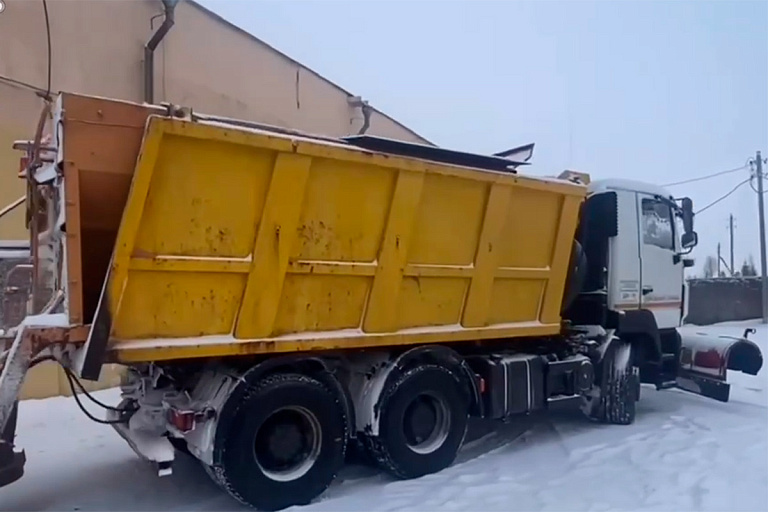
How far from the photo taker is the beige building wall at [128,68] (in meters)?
7.87

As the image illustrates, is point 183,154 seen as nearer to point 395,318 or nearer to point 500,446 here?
point 395,318

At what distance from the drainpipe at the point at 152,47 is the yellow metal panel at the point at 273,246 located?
584cm

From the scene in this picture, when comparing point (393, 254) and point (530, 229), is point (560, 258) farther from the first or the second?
point (393, 254)

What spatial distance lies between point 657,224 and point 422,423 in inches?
161

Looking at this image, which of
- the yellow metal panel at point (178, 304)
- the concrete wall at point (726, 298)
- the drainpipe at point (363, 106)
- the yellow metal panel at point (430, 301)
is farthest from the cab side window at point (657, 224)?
the concrete wall at point (726, 298)

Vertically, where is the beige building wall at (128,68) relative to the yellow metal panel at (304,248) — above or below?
above

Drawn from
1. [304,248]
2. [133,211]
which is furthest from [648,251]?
[133,211]

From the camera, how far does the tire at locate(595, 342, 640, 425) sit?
715cm

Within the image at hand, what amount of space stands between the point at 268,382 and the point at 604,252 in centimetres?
436

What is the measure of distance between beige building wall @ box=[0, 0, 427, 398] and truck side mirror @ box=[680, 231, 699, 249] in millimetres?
7433

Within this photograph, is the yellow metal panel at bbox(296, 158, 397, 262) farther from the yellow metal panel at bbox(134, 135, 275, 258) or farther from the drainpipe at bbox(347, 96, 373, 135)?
the drainpipe at bbox(347, 96, 373, 135)

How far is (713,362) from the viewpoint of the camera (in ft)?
27.0

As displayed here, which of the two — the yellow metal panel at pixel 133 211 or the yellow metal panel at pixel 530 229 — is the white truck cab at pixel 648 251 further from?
the yellow metal panel at pixel 133 211

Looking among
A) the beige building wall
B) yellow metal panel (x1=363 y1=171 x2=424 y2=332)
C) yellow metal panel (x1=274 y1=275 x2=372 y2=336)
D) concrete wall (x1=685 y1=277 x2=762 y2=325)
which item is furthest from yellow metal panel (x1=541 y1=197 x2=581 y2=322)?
concrete wall (x1=685 y1=277 x2=762 y2=325)
